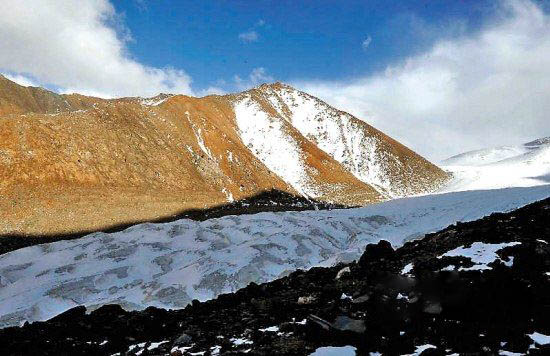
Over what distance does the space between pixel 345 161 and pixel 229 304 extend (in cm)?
9904

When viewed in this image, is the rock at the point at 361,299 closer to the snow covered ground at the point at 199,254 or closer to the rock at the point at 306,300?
the rock at the point at 306,300

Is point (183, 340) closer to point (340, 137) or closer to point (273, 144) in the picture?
point (273, 144)

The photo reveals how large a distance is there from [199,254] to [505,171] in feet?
263

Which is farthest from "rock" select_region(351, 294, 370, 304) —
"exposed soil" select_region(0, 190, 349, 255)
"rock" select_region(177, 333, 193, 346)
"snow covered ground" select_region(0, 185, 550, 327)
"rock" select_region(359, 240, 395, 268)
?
"exposed soil" select_region(0, 190, 349, 255)

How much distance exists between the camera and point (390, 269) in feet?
44.2

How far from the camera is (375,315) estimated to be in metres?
8.66

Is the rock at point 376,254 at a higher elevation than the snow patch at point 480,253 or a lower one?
lower

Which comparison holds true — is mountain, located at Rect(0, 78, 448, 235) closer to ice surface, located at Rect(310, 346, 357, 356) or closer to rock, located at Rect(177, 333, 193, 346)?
rock, located at Rect(177, 333, 193, 346)

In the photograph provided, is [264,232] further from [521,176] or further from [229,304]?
[521,176]

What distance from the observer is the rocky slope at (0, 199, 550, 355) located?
7848 mm

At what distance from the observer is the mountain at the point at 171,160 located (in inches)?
1698

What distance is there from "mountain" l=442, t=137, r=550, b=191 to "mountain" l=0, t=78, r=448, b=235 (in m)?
9.38

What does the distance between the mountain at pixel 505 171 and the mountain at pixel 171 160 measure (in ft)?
30.8

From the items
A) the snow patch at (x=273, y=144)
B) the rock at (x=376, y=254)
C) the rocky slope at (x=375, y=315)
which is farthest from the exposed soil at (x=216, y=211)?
the rock at (x=376, y=254)
